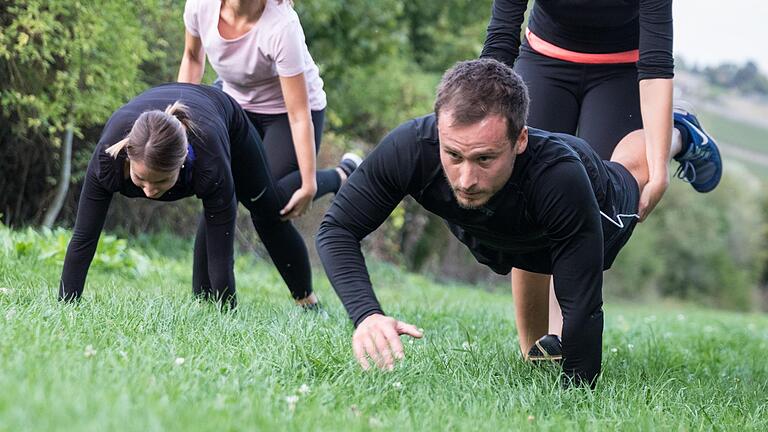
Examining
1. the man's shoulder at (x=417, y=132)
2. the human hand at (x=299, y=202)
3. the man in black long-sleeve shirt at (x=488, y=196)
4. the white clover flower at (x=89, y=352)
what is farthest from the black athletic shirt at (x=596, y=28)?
the white clover flower at (x=89, y=352)

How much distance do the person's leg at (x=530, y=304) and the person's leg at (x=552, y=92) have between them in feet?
2.62

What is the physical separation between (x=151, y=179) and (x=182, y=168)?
25 cm

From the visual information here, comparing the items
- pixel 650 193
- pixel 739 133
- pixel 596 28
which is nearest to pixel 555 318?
pixel 650 193

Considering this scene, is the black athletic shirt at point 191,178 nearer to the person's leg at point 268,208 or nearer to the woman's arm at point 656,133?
the person's leg at point 268,208

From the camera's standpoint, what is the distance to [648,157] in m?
4.37

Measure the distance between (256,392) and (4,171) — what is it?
7.29 metres

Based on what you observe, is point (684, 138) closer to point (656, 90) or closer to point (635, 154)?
point (635, 154)

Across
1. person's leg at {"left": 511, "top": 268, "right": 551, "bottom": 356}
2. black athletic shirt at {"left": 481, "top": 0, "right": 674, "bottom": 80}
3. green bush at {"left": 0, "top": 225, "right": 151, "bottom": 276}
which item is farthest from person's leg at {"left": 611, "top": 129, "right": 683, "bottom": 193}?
green bush at {"left": 0, "top": 225, "right": 151, "bottom": 276}

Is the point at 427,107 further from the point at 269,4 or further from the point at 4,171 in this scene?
the point at 269,4

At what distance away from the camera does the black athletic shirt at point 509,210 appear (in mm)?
3566

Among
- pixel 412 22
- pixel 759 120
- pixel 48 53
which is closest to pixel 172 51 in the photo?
pixel 48 53

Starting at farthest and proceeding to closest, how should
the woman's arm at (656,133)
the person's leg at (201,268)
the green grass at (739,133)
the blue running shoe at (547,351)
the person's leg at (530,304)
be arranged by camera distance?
the green grass at (739,133), the person's leg at (201,268), the person's leg at (530,304), the woman's arm at (656,133), the blue running shoe at (547,351)

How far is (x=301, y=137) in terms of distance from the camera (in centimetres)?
547

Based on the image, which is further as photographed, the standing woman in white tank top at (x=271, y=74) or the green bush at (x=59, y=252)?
the green bush at (x=59, y=252)
